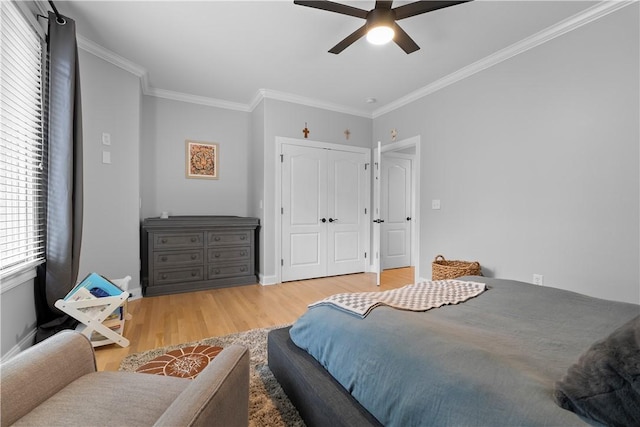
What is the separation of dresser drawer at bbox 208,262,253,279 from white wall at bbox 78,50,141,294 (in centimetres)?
85

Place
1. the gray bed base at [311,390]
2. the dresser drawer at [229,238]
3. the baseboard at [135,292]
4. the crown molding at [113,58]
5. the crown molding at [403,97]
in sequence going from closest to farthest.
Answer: the gray bed base at [311,390] → the crown molding at [403,97] → the crown molding at [113,58] → the baseboard at [135,292] → the dresser drawer at [229,238]

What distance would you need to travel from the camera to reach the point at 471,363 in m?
0.86

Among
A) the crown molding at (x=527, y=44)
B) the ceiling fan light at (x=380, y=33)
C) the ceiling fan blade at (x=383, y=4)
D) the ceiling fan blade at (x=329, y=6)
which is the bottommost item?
the ceiling fan light at (x=380, y=33)

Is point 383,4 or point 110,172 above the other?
point 383,4

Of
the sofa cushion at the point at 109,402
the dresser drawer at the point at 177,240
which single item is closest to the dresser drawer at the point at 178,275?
the dresser drawer at the point at 177,240

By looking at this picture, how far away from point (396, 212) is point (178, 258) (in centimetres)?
370

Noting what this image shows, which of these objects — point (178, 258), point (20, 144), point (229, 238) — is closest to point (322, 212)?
point (229, 238)

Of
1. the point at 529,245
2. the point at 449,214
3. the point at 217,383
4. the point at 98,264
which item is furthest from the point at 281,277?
the point at 217,383

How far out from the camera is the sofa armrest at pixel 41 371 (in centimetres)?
81

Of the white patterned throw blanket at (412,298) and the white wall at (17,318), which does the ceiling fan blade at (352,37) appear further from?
the white wall at (17,318)

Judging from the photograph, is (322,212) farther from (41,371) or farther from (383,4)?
(41,371)

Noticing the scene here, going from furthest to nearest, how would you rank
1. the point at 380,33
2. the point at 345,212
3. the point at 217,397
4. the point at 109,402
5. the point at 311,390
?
1. the point at 345,212
2. the point at 380,33
3. the point at 311,390
4. the point at 109,402
5. the point at 217,397

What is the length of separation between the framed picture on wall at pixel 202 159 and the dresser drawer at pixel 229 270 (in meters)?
1.40

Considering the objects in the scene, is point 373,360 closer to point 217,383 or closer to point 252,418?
point 217,383
